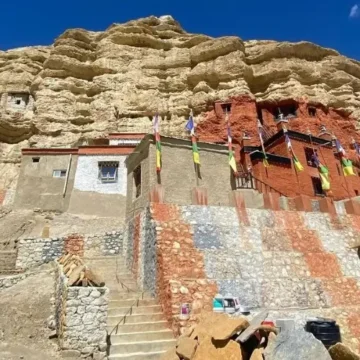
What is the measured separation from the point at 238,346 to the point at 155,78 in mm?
34546

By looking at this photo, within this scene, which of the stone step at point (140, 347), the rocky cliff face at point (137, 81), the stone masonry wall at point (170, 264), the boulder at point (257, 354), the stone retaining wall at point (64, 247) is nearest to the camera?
the boulder at point (257, 354)

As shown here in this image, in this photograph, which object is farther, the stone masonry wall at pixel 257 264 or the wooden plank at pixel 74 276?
the stone masonry wall at pixel 257 264

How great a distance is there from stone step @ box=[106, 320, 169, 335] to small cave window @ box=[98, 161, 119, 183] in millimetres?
12676

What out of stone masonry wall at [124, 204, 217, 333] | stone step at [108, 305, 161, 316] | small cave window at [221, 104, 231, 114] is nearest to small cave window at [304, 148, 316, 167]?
small cave window at [221, 104, 231, 114]

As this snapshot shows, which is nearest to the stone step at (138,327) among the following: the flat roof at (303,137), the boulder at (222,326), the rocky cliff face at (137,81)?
Answer: the boulder at (222,326)

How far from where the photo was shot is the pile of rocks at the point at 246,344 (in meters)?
6.25

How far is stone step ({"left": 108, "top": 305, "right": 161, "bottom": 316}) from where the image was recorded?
34.2ft

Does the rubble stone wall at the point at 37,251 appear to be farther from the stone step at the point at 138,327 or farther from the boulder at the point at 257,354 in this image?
the boulder at the point at 257,354

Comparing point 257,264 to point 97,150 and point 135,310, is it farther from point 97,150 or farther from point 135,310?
point 97,150

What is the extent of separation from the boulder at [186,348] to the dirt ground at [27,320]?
314 centimetres

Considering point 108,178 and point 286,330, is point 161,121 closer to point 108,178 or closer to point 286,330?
point 108,178

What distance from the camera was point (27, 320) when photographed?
10109 millimetres

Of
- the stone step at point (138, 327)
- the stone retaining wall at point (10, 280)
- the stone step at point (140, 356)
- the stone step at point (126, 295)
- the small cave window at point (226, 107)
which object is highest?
the small cave window at point (226, 107)

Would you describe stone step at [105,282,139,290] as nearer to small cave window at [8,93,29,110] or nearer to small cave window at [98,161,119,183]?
small cave window at [98,161,119,183]
